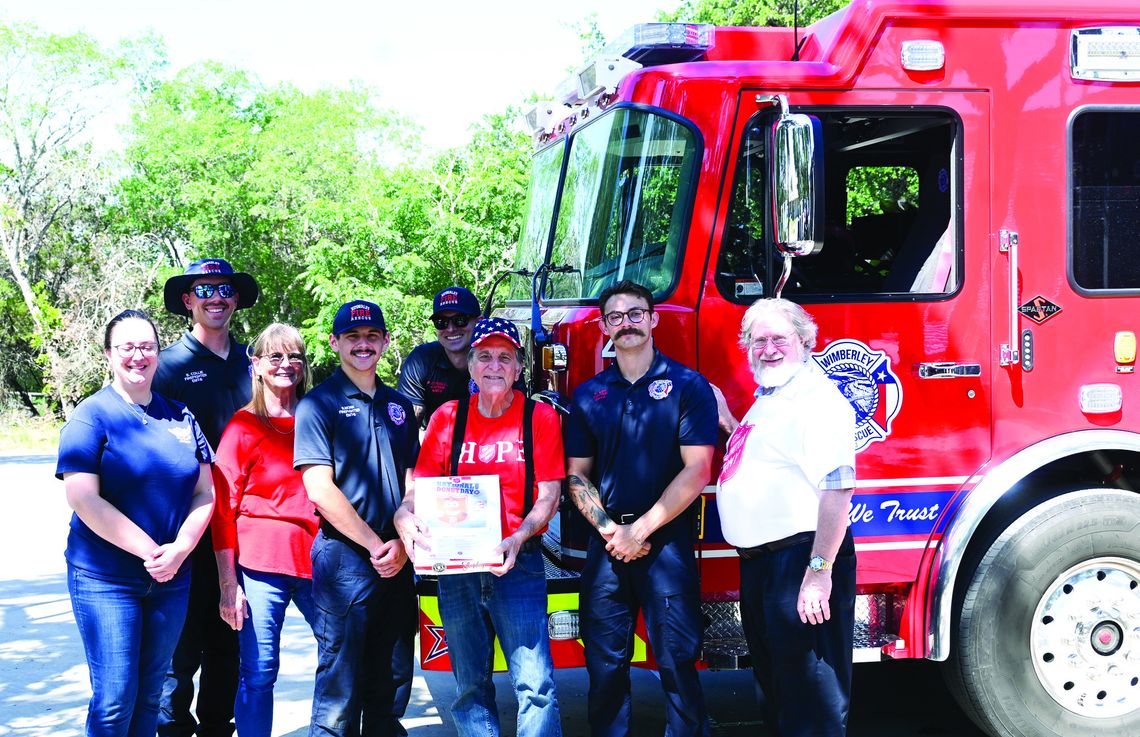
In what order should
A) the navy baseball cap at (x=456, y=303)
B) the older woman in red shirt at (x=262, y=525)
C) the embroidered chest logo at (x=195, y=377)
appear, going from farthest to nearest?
the navy baseball cap at (x=456, y=303) → the embroidered chest logo at (x=195, y=377) → the older woman in red shirt at (x=262, y=525)

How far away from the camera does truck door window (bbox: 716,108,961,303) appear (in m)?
4.35

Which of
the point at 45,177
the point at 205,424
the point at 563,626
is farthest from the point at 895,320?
the point at 45,177

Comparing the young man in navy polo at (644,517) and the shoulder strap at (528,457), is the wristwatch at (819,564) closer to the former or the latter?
the young man in navy polo at (644,517)

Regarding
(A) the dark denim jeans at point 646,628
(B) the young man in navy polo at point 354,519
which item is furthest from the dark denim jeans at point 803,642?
(B) the young man in navy polo at point 354,519

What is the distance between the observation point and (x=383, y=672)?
4148 millimetres

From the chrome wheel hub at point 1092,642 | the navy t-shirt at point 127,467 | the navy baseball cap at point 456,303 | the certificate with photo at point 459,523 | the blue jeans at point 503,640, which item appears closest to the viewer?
the navy t-shirt at point 127,467

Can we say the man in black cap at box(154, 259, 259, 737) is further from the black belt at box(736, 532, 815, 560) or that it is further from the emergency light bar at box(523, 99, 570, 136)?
the black belt at box(736, 532, 815, 560)

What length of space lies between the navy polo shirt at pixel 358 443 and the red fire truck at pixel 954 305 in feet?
1.76

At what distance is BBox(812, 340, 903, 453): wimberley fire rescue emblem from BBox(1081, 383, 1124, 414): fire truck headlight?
0.82 m

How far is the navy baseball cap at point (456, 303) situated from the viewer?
539cm

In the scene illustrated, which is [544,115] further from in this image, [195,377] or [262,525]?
[262,525]

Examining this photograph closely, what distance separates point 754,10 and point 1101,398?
18.1 metres

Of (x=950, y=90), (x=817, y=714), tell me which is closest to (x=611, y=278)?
(x=950, y=90)

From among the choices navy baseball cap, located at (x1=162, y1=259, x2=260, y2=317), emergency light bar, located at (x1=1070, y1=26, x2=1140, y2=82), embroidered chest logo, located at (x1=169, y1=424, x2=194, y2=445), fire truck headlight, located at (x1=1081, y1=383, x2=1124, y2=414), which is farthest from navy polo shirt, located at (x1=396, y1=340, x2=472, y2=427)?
emergency light bar, located at (x1=1070, y1=26, x2=1140, y2=82)
